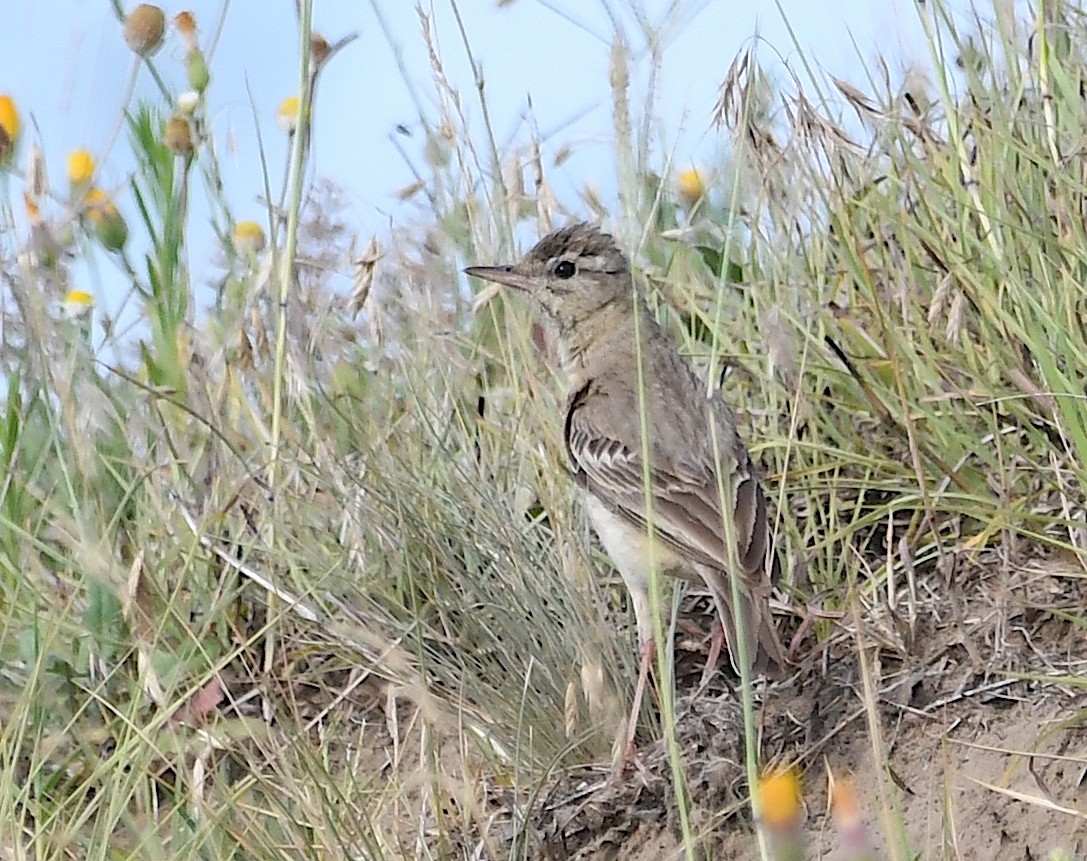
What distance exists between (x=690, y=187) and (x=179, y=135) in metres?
1.57

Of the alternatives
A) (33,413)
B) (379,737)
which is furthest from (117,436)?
(379,737)

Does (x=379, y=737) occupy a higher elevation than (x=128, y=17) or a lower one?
lower

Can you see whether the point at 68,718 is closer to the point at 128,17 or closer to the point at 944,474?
the point at 128,17

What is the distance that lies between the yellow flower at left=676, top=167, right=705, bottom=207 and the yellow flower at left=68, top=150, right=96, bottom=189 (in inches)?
67.8

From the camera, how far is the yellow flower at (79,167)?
4.39 meters

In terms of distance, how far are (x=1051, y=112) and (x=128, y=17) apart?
2.26m

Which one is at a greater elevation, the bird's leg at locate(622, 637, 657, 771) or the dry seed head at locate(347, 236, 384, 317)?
the dry seed head at locate(347, 236, 384, 317)

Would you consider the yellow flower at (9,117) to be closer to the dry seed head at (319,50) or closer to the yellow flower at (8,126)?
the yellow flower at (8,126)

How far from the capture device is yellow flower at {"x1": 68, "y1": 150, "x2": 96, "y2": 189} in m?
4.39

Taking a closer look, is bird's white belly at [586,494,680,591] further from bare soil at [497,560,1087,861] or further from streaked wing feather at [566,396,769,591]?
bare soil at [497,560,1087,861]

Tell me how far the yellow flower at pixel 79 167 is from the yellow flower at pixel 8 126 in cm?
22

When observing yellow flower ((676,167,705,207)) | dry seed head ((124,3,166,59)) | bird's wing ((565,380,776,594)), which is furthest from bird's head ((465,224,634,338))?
dry seed head ((124,3,166,59))

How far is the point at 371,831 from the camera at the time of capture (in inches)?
121

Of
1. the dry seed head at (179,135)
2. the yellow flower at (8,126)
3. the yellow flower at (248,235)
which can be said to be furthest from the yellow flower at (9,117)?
the yellow flower at (248,235)
